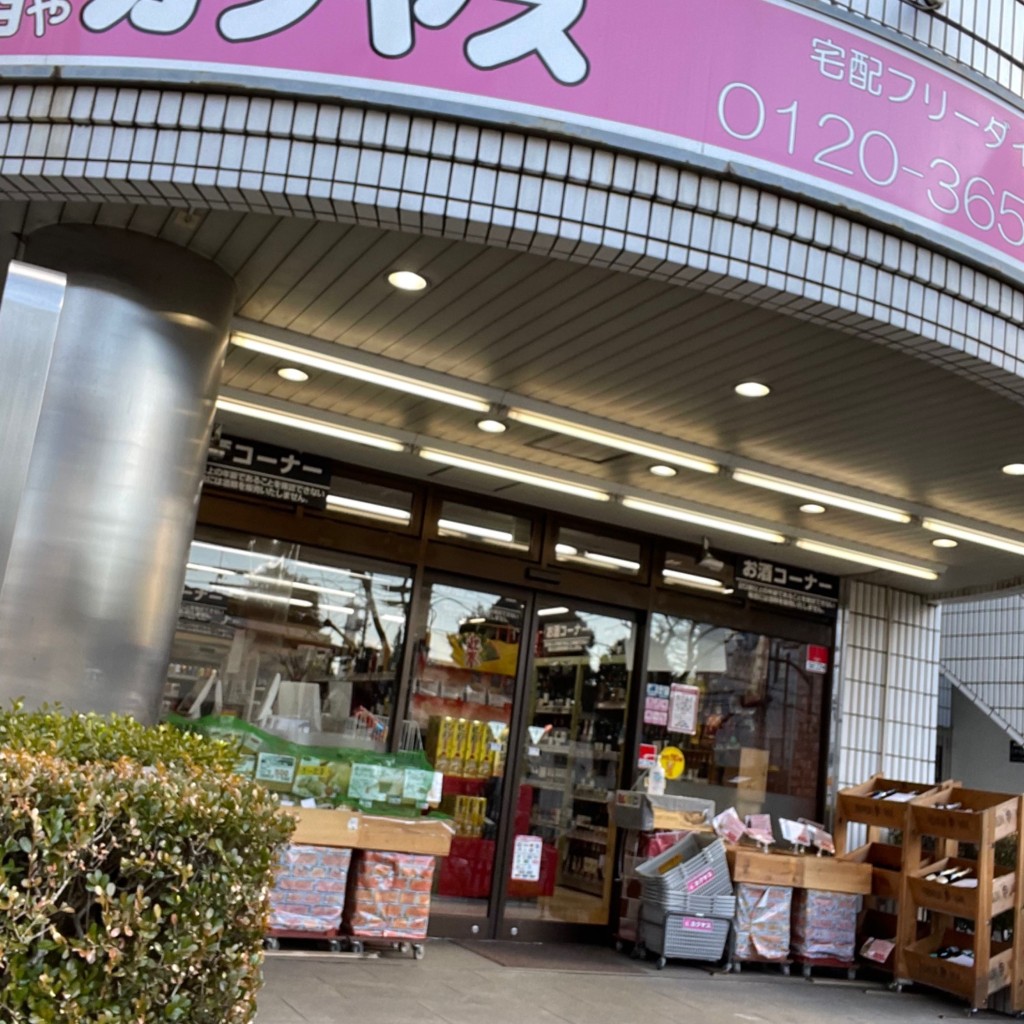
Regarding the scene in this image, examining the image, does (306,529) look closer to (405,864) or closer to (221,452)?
(221,452)

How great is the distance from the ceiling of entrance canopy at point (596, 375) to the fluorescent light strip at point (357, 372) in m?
0.10

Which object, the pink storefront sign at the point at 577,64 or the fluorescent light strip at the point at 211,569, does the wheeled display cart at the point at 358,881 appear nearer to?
the fluorescent light strip at the point at 211,569

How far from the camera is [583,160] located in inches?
164

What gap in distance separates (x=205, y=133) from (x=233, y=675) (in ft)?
14.4

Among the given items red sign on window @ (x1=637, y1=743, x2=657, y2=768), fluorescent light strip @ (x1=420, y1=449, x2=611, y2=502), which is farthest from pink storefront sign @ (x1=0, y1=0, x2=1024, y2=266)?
red sign on window @ (x1=637, y1=743, x2=657, y2=768)

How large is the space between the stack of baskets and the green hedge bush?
5.12 meters

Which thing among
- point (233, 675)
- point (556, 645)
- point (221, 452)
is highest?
point (221, 452)

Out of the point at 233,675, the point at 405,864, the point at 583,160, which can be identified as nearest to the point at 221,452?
the point at 233,675

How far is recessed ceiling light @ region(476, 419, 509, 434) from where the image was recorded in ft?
22.5

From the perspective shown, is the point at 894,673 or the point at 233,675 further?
the point at 894,673

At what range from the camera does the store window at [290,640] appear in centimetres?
752

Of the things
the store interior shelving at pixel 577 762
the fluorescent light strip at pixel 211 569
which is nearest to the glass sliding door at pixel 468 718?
the store interior shelving at pixel 577 762

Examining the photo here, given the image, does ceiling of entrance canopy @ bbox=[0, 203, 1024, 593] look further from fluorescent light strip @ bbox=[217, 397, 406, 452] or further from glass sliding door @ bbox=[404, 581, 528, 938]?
glass sliding door @ bbox=[404, 581, 528, 938]

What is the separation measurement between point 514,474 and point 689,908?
10.8 ft
